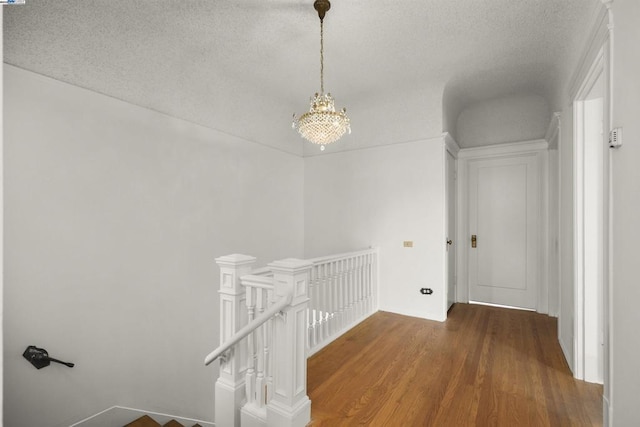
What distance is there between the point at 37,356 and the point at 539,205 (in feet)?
18.8

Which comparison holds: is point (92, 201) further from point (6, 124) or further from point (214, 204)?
point (214, 204)

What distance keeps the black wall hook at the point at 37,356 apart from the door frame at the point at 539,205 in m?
4.93

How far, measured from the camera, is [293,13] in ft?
9.04

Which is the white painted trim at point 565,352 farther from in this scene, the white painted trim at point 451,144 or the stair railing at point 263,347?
the white painted trim at point 451,144

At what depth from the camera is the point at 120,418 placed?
2.95m

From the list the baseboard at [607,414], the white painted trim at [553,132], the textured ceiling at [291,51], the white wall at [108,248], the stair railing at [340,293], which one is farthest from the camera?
the white painted trim at [553,132]

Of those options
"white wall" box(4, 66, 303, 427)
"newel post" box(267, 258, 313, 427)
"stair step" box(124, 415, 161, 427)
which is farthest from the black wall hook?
"newel post" box(267, 258, 313, 427)

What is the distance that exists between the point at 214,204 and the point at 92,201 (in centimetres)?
127

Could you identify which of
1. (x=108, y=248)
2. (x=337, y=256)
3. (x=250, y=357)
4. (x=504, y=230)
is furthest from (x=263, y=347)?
(x=504, y=230)

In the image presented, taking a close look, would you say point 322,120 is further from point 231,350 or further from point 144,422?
point 144,422

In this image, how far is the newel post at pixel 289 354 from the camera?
204 cm

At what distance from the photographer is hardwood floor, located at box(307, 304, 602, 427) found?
219 centimetres

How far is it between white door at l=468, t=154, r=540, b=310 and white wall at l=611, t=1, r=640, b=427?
3006mm

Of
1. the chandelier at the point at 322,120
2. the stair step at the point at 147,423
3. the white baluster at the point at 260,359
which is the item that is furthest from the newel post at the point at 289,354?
the stair step at the point at 147,423
